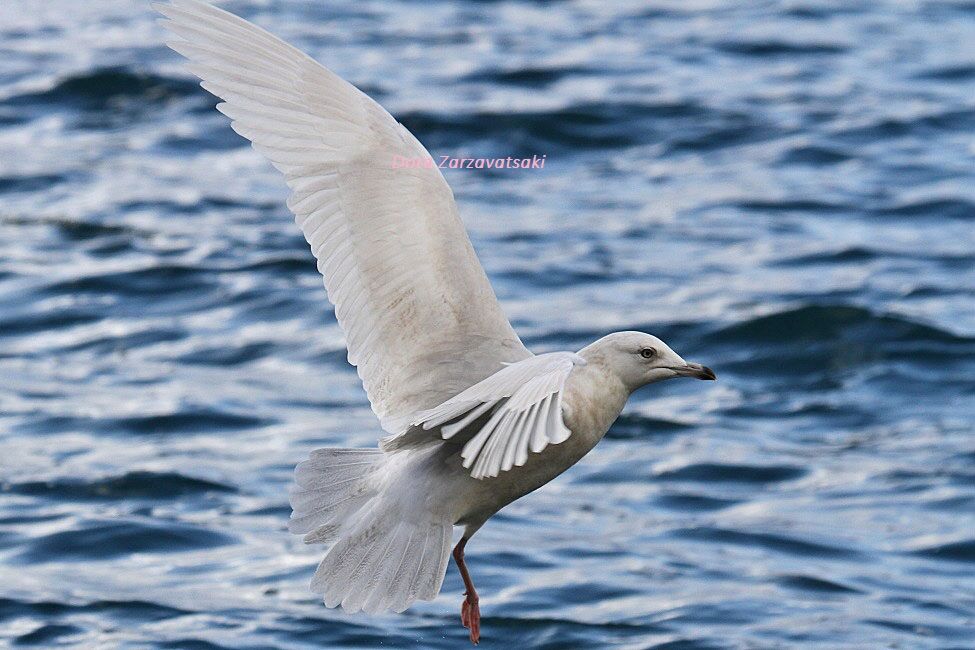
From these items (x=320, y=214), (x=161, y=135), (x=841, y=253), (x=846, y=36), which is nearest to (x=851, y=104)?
(x=846, y=36)

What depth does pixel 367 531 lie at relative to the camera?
5.12 meters

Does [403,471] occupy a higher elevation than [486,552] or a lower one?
higher

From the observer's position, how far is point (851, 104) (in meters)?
14.4

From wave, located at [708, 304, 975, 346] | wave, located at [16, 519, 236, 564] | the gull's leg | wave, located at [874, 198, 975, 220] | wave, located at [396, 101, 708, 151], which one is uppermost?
the gull's leg

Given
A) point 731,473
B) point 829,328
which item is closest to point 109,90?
point 829,328

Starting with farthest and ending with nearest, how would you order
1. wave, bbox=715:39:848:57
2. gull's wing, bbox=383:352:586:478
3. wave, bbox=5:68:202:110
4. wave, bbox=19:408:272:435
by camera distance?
wave, bbox=715:39:848:57 → wave, bbox=5:68:202:110 → wave, bbox=19:408:272:435 → gull's wing, bbox=383:352:586:478

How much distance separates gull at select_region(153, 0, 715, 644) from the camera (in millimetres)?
5078

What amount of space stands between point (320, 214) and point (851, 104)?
9356mm

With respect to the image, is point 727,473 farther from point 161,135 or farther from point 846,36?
point 846,36

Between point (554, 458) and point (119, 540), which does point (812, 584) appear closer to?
point (119, 540)

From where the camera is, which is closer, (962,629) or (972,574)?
(962,629)

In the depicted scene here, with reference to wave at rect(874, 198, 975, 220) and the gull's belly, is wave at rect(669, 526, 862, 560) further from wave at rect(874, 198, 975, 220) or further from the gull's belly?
wave at rect(874, 198, 975, 220)

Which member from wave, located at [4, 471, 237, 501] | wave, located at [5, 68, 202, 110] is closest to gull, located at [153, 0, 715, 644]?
wave, located at [4, 471, 237, 501]

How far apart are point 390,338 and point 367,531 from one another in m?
0.75
